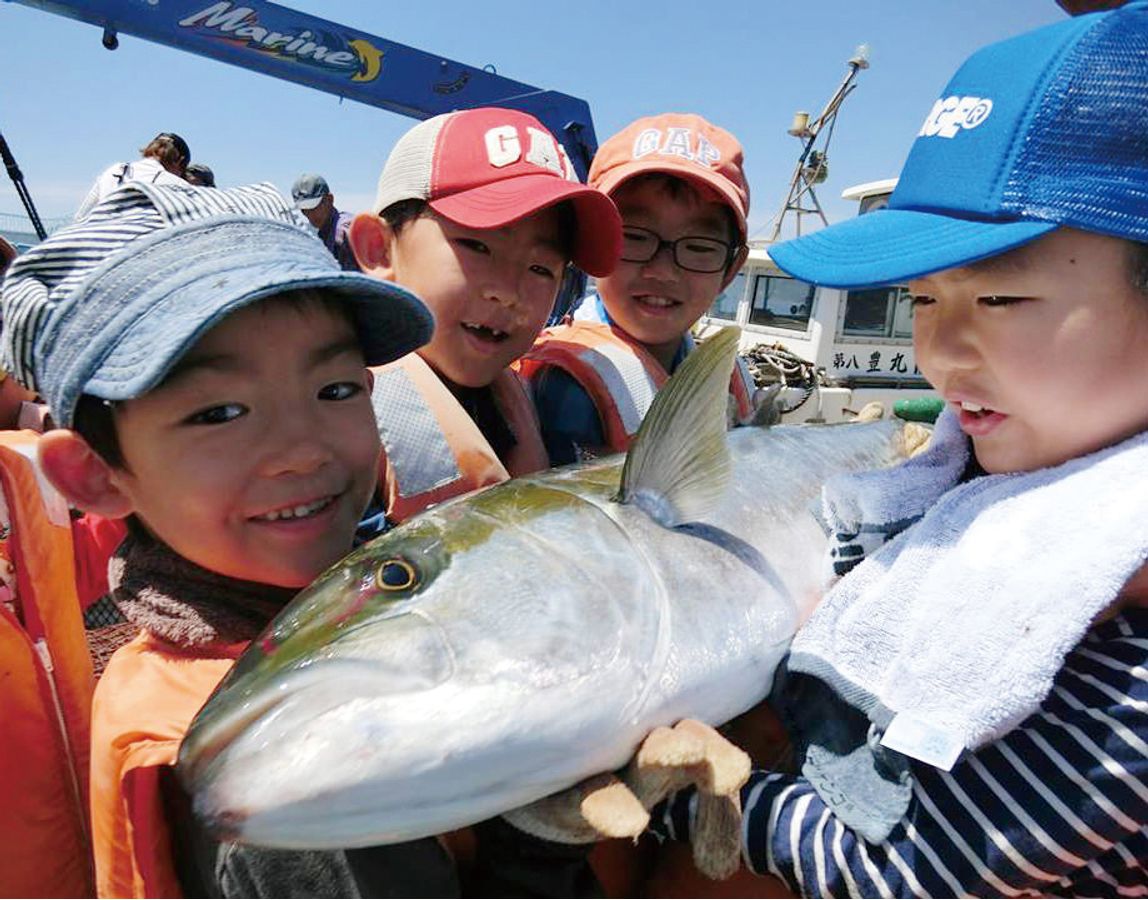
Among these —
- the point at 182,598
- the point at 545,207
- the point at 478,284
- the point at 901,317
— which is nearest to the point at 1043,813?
the point at 182,598

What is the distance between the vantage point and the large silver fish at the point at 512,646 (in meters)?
0.91

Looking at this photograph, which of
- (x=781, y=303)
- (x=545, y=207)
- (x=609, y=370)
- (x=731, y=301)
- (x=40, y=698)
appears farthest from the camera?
(x=731, y=301)

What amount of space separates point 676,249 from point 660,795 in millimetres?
2162

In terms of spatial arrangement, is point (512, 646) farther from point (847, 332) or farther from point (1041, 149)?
point (847, 332)

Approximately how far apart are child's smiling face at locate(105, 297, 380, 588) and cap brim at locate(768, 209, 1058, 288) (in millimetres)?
949

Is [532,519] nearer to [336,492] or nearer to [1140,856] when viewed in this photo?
[336,492]

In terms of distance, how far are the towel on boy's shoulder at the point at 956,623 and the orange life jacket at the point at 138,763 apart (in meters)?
1.04

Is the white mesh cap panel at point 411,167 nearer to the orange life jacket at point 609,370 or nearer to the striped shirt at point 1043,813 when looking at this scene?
the orange life jacket at point 609,370

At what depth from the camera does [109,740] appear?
1.14 meters

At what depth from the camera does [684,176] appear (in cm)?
267

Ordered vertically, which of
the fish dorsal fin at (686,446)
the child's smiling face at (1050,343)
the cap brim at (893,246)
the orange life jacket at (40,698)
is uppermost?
the cap brim at (893,246)

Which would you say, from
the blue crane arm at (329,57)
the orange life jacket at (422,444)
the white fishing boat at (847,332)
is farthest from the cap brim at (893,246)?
the white fishing boat at (847,332)

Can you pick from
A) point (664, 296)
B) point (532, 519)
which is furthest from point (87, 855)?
point (664, 296)

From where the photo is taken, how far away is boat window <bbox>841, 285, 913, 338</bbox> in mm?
9570
